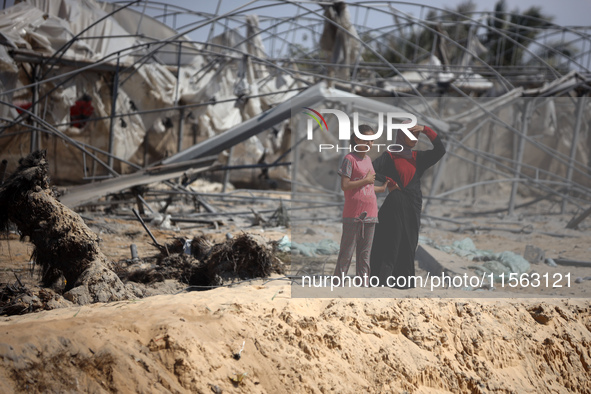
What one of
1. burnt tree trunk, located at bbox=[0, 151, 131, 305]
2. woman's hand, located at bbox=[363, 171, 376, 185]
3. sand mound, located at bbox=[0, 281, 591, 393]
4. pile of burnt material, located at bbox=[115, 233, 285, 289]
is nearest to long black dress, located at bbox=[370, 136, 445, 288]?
woman's hand, located at bbox=[363, 171, 376, 185]

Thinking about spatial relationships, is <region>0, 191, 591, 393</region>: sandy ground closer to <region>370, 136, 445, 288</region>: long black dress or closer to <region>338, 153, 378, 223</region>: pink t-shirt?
<region>370, 136, 445, 288</region>: long black dress

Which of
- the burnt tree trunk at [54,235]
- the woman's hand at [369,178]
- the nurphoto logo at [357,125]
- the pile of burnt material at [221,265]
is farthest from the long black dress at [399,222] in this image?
the burnt tree trunk at [54,235]

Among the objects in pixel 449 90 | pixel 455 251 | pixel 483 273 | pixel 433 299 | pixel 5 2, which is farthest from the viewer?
pixel 449 90

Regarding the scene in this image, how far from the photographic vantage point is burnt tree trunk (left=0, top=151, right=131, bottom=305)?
4.85m

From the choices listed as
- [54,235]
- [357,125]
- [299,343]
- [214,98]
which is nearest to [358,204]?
[357,125]

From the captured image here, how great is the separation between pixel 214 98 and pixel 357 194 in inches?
372

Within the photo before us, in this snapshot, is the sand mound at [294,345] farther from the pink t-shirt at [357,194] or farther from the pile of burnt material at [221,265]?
the pink t-shirt at [357,194]

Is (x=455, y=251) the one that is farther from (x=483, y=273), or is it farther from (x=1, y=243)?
(x=1, y=243)

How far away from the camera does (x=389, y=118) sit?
534cm

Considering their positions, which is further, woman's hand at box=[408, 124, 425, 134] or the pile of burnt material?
the pile of burnt material

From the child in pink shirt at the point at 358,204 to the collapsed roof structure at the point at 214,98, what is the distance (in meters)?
2.06

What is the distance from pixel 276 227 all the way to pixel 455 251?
3.86 m

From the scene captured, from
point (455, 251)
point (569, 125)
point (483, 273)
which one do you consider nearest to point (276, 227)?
point (455, 251)

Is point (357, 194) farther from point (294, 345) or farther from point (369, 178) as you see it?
point (294, 345)
